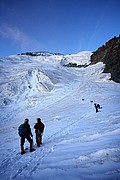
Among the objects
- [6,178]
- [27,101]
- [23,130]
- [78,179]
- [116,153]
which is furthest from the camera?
[27,101]

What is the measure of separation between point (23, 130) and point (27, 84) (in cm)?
3507

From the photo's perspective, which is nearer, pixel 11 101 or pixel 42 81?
pixel 11 101

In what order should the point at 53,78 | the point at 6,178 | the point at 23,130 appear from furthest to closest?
the point at 53,78 → the point at 23,130 → the point at 6,178

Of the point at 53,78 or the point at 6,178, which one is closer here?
the point at 6,178

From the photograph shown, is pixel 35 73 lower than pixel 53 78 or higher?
higher

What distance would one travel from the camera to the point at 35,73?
149 feet

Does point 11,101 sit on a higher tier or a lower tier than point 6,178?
higher

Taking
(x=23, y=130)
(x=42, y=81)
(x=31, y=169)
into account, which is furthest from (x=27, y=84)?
(x=31, y=169)

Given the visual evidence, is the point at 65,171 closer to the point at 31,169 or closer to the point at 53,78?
the point at 31,169

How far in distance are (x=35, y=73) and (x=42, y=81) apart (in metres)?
5.55

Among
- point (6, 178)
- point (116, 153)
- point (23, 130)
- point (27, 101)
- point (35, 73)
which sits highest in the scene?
point (35, 73)

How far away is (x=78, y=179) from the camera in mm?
3619

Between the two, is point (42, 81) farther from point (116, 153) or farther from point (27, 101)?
point (116, 153)

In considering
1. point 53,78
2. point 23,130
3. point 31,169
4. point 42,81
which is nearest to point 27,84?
point 42,81
